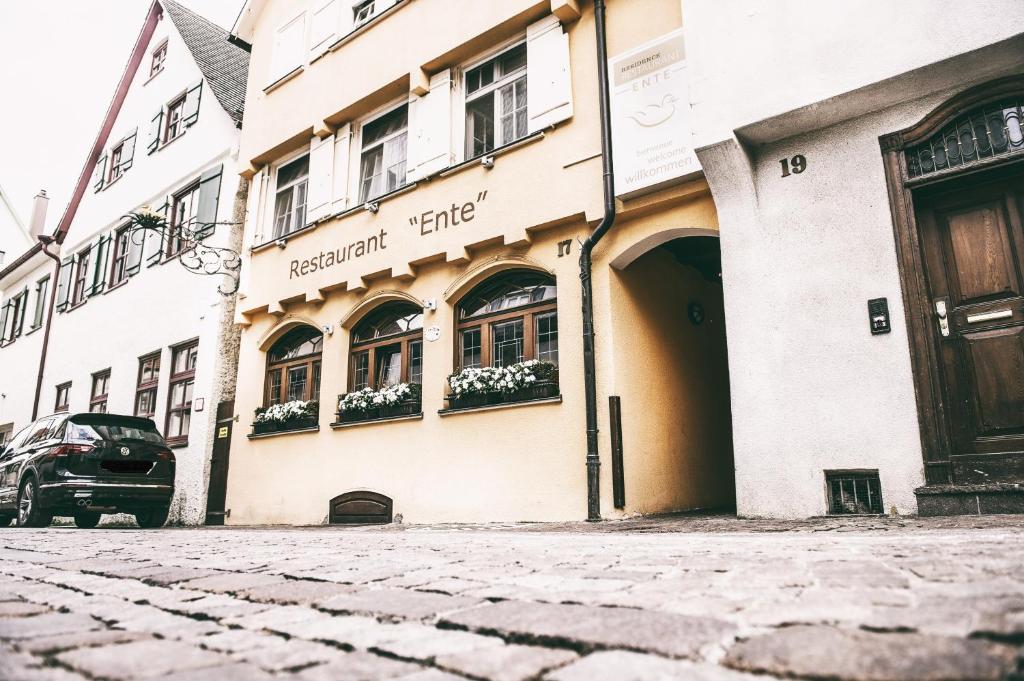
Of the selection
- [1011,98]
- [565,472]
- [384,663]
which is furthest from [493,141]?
[384,663]

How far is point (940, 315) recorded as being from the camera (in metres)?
5.82

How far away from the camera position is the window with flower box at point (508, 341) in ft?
28.0

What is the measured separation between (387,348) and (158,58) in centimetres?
1321

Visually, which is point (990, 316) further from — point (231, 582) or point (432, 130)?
point (432, 130)

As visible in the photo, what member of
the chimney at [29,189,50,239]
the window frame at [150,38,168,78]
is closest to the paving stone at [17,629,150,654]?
the window frame at [150,38,168,78]

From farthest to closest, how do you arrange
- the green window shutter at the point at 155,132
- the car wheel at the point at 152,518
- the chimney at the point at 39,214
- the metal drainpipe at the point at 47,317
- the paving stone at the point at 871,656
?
Answer: the chimney at the point at 39,214, the metal drainpipe at the point at 47,317, the green window shutter at the point at 155,132, the car wheel at the point at 152,518, the paving stone at the point at 871,656

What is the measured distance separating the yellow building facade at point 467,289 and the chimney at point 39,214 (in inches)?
770

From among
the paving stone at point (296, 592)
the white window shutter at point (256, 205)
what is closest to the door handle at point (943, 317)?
the paving stone at point (296, 592)

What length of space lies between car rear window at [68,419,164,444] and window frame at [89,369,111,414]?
5.95 m

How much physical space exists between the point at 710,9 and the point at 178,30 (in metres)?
15.2

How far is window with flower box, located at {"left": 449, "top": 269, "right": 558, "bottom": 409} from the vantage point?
852cm

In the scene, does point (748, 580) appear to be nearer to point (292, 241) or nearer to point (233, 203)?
point (292, 241)

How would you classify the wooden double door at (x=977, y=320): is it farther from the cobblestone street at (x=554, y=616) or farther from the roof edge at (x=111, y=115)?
the roof edge at (x=111, y=115)

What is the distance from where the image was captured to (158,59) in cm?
1878
